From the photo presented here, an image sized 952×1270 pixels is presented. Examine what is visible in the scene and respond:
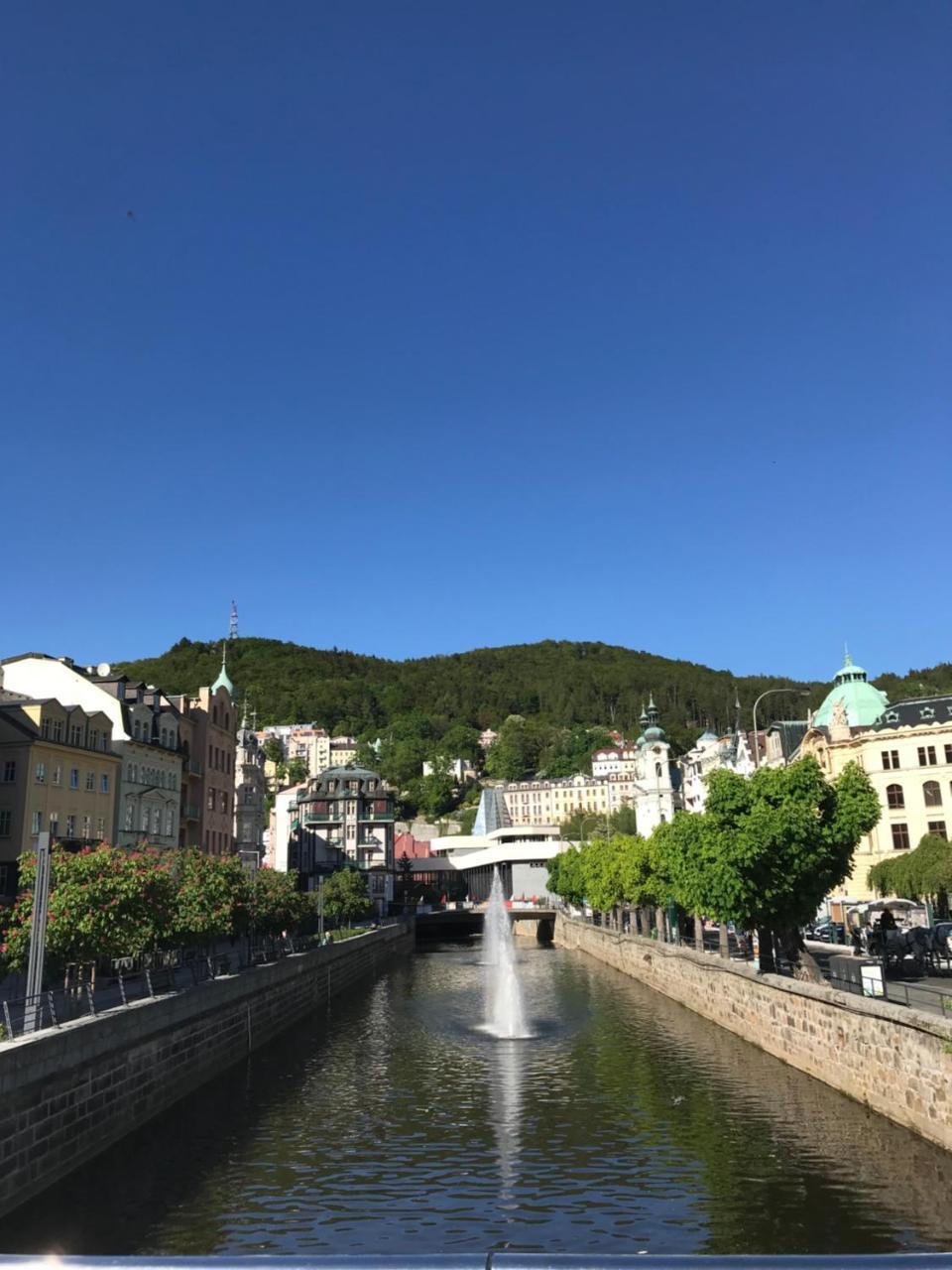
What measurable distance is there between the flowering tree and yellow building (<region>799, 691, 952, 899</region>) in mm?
53441

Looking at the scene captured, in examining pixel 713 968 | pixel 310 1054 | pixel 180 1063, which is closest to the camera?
pixel 180 1063

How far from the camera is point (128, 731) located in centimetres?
6606

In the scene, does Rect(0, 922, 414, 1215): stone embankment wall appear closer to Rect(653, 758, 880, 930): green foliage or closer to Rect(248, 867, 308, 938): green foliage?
Rect(248, 867, 308, 938): green foliage

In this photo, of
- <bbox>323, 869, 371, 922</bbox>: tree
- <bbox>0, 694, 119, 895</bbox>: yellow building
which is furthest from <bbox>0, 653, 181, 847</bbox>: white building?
<bbox>323, 869, 371, 922</bbox>: tree

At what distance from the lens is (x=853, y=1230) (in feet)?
58.9

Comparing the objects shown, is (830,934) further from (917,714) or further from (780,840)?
(780,840)

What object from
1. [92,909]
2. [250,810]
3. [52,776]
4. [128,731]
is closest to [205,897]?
[92,909]

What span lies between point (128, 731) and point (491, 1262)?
6817cm

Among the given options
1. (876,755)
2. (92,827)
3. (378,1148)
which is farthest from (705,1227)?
(876,755)

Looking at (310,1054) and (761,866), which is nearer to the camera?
(761,866)

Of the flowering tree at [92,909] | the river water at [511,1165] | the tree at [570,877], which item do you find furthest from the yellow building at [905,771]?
the flowering tree at [92,909]

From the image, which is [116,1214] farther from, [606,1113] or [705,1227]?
[606,1113]

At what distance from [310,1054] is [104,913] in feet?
41.8

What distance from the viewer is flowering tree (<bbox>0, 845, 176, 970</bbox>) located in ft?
101
